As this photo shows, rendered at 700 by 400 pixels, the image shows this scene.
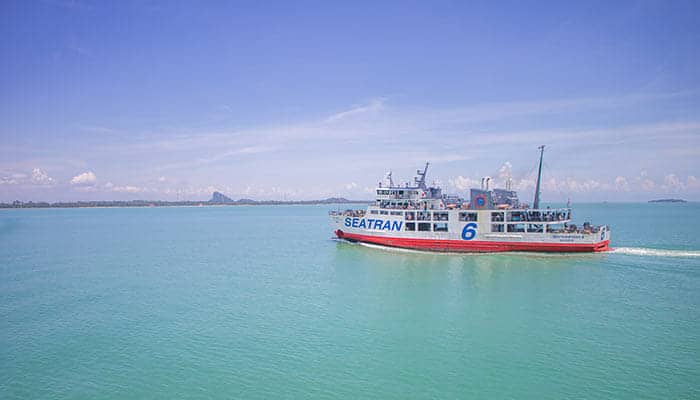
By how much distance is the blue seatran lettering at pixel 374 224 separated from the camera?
52847mm

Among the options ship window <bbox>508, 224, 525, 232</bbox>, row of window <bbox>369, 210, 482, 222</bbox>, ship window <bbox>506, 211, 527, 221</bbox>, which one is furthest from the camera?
row of window <bbox>369, 210, 482, 222</bbox>

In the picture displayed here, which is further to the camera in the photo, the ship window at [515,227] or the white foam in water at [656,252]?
the ship window at [515,227]

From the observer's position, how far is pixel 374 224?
54750 mm

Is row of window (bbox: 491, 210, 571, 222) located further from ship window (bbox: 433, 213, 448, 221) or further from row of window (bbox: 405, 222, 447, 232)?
row of window (bbox: 405, 222, 447, 232)

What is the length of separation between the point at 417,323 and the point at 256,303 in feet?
42.4

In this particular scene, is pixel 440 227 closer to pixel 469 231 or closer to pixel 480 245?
pixel 469 231

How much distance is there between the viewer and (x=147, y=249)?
197 feet

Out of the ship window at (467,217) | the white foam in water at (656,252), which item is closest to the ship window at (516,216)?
the ship window at (467,217)

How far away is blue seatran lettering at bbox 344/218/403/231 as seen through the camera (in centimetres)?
5285

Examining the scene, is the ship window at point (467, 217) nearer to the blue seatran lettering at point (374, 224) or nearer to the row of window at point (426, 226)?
the row of window at point (426, 226)

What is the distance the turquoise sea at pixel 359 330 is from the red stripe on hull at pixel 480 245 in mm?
2384

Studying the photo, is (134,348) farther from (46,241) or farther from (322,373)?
(46,241)

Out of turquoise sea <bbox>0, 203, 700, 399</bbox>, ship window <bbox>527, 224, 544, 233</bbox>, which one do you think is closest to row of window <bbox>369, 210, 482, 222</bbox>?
ship window <bbox>527, 224, 544, 233</bbox>

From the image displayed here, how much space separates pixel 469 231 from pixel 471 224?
0.97m
